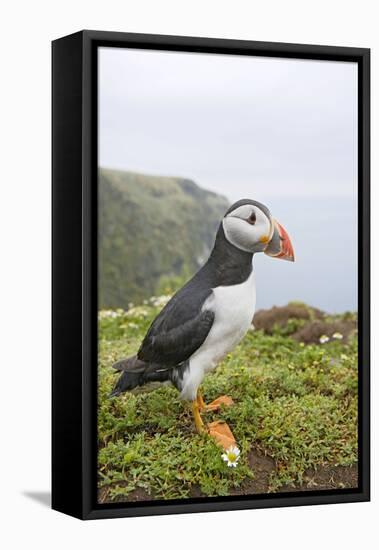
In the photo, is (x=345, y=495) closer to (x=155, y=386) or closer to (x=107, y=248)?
(x=155, y=386)

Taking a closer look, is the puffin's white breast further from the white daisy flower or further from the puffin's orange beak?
the white daisy flower

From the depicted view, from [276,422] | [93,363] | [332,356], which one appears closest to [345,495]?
[276,422]

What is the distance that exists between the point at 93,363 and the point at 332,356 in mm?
1824

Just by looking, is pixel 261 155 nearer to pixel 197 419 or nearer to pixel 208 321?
pixel 208 321

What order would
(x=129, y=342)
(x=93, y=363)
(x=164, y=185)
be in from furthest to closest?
1. (x=164, y=185)
2. (x=129, y=342)
3. (x=93, y=363)

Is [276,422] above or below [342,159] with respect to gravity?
below

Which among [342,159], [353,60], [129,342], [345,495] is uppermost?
[353,60]

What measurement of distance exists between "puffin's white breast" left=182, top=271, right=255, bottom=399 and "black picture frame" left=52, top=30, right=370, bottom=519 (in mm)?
551

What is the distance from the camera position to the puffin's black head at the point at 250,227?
229 inches

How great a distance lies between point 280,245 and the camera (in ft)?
19.5

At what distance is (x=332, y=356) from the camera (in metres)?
6.75

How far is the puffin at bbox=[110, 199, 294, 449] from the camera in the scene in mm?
5684

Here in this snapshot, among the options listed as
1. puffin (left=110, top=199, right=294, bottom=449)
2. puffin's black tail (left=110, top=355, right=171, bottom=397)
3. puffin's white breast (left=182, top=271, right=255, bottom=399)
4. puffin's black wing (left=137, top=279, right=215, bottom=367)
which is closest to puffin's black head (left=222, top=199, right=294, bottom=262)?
puffin (left=110, top=199, right=294, bottom=449)

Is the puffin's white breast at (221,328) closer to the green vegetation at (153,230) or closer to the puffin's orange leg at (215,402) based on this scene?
the puffin's orange leg at (215,402)
